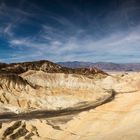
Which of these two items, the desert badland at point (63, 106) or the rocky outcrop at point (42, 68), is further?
the rocky outcrop at point (42, 68)

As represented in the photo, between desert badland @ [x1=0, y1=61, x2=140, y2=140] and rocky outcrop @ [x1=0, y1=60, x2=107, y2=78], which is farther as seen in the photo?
rocky outcrop @ [x1=0, y1=60, x2=107, y2=78]

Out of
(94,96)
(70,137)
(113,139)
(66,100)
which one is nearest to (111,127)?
(70,137)

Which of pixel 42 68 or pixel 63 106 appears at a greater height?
pixel 42 68

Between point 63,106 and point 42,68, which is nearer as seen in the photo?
point 63,106

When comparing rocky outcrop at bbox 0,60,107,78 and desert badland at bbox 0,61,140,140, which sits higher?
rocky outcrop at bbox 0,60,107,78

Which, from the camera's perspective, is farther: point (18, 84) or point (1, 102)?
point (18, 84)

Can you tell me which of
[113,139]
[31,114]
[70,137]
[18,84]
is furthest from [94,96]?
[113,139]

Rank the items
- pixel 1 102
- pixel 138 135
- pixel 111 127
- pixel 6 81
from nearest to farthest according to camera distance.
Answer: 1. pixel 138 135
2. pixel 111 127
3. pixel 1 102
4. pixel 6 81

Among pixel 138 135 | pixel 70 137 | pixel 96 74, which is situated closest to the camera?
pixel 138 135

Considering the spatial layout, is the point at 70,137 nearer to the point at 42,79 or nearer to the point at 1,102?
the point at 1,102

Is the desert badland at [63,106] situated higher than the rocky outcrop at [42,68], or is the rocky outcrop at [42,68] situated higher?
the rocky outcrop at [42,68]

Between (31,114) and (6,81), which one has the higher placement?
(6,81)
